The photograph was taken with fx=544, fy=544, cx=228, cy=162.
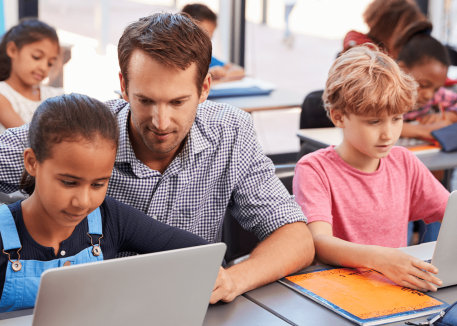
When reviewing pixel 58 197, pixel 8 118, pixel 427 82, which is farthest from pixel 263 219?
pixel 8 118

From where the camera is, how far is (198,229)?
146cm

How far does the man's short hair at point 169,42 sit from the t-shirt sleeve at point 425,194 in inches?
28.3

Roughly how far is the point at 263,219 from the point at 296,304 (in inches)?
13.8

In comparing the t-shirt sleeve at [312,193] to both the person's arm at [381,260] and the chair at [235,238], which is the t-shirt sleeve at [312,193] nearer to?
the person's arm at [381,260]

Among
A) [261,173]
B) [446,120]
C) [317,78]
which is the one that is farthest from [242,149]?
[317,78]

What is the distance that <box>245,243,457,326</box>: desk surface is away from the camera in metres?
1.02

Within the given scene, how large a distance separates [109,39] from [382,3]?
1.94m

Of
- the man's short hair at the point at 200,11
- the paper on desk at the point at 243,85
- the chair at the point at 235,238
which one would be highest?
the man's short hair at the point at 200,11

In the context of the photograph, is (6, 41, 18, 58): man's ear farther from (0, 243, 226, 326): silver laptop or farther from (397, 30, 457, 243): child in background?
(0, 243, 226, 326): silver laptop

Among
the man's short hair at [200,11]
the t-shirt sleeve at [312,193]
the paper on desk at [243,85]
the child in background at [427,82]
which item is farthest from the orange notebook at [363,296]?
the man's short hair at [200,11]

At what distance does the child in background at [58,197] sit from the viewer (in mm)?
1013

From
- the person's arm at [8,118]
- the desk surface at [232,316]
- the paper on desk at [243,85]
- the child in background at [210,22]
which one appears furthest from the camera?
the child in background at [210,22]

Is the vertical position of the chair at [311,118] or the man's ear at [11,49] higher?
the man's ear at [11,49]

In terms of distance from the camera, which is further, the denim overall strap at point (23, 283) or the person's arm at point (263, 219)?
the person's arm at point (263, 219)
